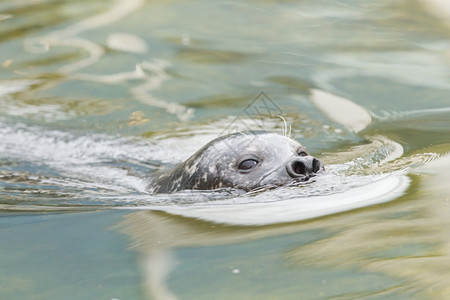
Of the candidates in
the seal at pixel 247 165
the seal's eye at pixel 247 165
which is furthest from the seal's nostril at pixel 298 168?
the seal's eye at pixel 247 165

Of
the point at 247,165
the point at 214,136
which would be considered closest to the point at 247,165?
the point at 247,165

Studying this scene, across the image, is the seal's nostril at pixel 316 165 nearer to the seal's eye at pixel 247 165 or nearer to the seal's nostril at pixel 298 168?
the seal's nostril at pixel 298 168

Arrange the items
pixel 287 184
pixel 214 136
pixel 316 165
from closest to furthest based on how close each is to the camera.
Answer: pixel 287 184
pixel 316 165
pixel 214 136

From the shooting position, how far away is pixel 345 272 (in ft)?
10.2

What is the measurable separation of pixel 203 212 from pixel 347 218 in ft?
2.62

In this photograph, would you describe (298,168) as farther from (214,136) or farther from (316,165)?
(214,136)

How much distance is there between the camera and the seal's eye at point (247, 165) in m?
4.82

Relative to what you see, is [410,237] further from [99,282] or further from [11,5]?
[11,5]

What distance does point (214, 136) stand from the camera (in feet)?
23.2

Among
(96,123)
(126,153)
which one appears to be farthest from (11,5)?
(126,153)

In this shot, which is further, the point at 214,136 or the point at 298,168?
the point at 214,136

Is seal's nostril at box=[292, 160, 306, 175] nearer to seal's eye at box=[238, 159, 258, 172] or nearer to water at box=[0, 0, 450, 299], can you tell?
water at box=[0, 0, 450, 299]

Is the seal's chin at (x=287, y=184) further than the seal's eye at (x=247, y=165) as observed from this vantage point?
No

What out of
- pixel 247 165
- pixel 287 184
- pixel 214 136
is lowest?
pixel 287 184
